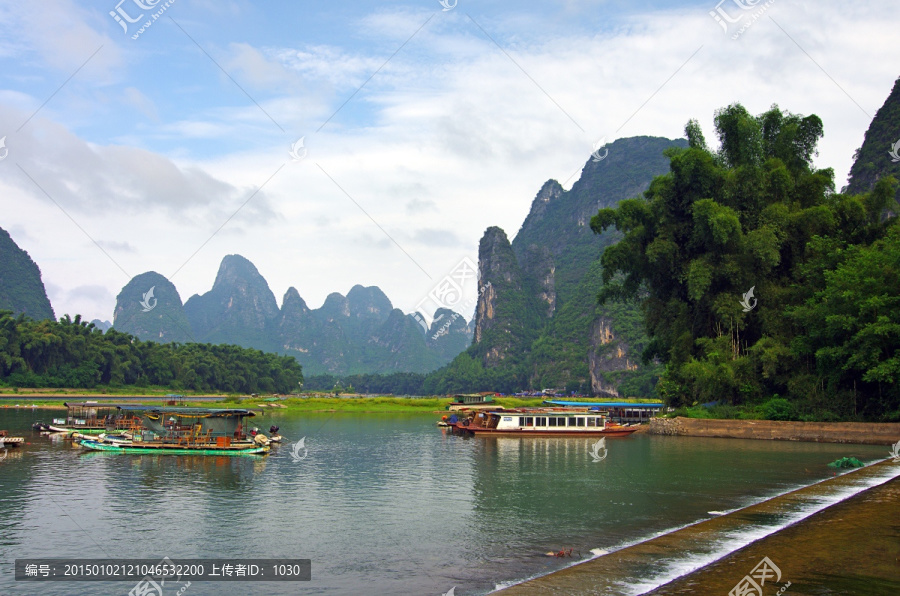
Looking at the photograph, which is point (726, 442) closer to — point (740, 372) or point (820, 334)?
point (740, 372)

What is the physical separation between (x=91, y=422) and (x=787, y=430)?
134 ft

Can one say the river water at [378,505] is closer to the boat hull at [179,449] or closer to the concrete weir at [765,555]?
the boat hull at [179,449]

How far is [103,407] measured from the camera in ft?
129

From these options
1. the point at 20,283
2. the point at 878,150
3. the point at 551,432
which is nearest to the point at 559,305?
the point at 878,150

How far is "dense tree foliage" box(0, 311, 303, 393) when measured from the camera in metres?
76.9

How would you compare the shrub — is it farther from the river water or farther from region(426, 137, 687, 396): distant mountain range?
region(426, 137, 687, 396): distant mountain range

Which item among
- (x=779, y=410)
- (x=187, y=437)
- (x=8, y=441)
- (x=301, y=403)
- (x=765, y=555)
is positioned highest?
(x=779, y=410)

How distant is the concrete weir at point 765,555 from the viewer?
10320 mm

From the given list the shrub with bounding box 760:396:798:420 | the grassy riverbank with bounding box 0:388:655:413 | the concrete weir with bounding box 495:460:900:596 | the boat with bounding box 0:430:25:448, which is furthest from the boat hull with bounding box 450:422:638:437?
the grassy riverbank with bounding box 0:388:655:413

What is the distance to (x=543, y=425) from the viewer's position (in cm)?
4506

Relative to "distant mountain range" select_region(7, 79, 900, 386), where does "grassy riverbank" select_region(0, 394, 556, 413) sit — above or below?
below

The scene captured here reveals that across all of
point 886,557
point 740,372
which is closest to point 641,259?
point 740,372

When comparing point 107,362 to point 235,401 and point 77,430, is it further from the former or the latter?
point 77,430

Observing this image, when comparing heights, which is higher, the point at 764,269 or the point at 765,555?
the point at 764,269
